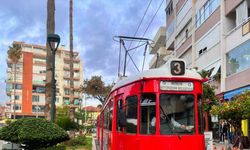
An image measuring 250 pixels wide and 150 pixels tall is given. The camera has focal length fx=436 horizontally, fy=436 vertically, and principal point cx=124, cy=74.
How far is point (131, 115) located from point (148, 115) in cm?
59

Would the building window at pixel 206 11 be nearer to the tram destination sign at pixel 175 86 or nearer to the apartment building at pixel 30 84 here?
the tram destination sign at pixel 175 86

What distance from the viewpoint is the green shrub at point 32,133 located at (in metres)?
12.0

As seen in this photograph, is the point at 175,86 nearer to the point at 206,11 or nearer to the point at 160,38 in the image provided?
the point at 206,11

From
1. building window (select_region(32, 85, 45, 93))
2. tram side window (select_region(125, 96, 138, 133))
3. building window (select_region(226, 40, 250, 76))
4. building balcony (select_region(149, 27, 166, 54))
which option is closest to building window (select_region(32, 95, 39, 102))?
building window (select_region(32, 85, 45, 93))

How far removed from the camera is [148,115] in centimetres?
1056

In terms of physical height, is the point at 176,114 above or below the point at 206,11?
below

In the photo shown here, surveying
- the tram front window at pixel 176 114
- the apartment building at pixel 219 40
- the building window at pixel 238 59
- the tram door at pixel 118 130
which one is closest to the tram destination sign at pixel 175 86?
the tram front window at pixel 176 114

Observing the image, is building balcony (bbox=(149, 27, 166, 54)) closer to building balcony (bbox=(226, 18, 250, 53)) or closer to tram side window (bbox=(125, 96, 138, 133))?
building balcony (bbox=(226, 18, 250, 53))

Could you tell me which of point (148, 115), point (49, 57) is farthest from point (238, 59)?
point (148, 115)

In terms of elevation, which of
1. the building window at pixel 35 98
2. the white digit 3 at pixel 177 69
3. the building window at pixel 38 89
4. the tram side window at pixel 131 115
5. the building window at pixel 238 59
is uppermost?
the building window at pixel 38 89

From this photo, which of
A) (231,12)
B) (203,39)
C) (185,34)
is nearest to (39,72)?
(185,34)

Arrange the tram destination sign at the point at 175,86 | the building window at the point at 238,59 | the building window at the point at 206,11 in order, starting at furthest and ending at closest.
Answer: the building window at the point at 206,11 < the building window at the point at 238,59 < the tram destination sign at the point at 175,86

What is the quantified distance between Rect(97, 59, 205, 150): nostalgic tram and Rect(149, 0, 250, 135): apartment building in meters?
13.2

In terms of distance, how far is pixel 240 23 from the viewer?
30.6m
